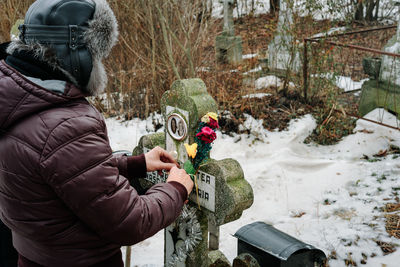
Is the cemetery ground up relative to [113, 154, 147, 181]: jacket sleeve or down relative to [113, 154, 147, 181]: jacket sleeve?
down

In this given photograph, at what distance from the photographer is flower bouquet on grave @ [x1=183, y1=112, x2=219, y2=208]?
6.72 feet

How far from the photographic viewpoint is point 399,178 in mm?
4074

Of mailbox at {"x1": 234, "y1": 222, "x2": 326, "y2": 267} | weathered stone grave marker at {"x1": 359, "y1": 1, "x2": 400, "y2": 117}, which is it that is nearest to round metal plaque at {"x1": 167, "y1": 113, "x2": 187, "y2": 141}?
mailbox at {"x1": 234, "y1": 222, "x2": 326, "y2": 267}

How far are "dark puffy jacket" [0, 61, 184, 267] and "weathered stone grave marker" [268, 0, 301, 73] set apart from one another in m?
5.06

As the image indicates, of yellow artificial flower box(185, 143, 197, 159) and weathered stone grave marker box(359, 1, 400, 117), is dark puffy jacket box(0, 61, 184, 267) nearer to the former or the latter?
yellow artificial flower box(185, 143, 197, 159)

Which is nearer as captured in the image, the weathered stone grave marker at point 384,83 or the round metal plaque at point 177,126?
the round metal plaque at point 177,126

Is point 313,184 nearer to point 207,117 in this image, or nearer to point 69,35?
point 207,117

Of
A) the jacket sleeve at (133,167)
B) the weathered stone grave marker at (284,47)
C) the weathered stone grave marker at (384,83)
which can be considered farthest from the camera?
the weathered stone grave marker at (284,47)

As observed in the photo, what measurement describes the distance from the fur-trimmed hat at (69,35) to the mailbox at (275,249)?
4.37 feet

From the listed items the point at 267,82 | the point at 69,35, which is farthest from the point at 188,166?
the point at 267,82

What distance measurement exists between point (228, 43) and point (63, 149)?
24.1 ft

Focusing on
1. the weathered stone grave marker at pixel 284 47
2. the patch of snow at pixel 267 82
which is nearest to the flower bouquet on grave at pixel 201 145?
the weathered stone grave marker at pixel 284 47

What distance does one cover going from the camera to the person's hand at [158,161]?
2.04m

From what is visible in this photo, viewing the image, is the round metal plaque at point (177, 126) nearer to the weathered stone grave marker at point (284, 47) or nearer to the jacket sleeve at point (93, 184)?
the jacket sleeve at point (93, 184)
